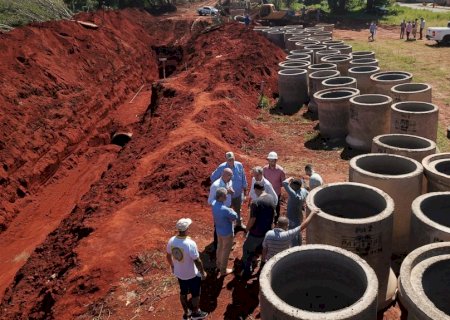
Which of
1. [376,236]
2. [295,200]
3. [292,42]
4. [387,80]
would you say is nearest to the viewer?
[376,236]

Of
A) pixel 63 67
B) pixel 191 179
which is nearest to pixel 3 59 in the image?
pixel 63 67

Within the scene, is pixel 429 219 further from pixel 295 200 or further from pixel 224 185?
pixel 224 185

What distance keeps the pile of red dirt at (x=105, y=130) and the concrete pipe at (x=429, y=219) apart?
14.6 feet

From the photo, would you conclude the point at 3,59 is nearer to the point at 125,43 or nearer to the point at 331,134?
the point at 125,43

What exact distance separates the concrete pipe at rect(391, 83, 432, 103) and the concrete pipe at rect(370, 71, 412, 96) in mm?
378

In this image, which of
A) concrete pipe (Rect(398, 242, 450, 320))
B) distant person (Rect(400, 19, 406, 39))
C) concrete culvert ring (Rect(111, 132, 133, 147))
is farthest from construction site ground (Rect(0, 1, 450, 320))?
distant person (Rect(400, 19, 406, 39))

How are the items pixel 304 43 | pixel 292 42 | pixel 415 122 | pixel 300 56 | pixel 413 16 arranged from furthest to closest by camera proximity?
pixel 413 16 → pixel 292 42 → pixel 304 43 → pixel 300 56 → pixel 415 122

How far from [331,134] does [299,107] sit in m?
3.82

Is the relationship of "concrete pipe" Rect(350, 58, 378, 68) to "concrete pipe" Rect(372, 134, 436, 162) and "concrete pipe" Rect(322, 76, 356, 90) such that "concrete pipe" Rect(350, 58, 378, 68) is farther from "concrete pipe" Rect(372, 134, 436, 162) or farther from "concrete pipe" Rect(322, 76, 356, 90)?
"concrete pipe" Rect(372, 134, 436, 162)

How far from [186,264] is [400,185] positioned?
12.2 feet

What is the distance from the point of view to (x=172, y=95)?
59.1 feet

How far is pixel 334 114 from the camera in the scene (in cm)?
1351

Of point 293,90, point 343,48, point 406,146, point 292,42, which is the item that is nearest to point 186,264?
point 406,146

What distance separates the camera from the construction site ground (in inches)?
291
